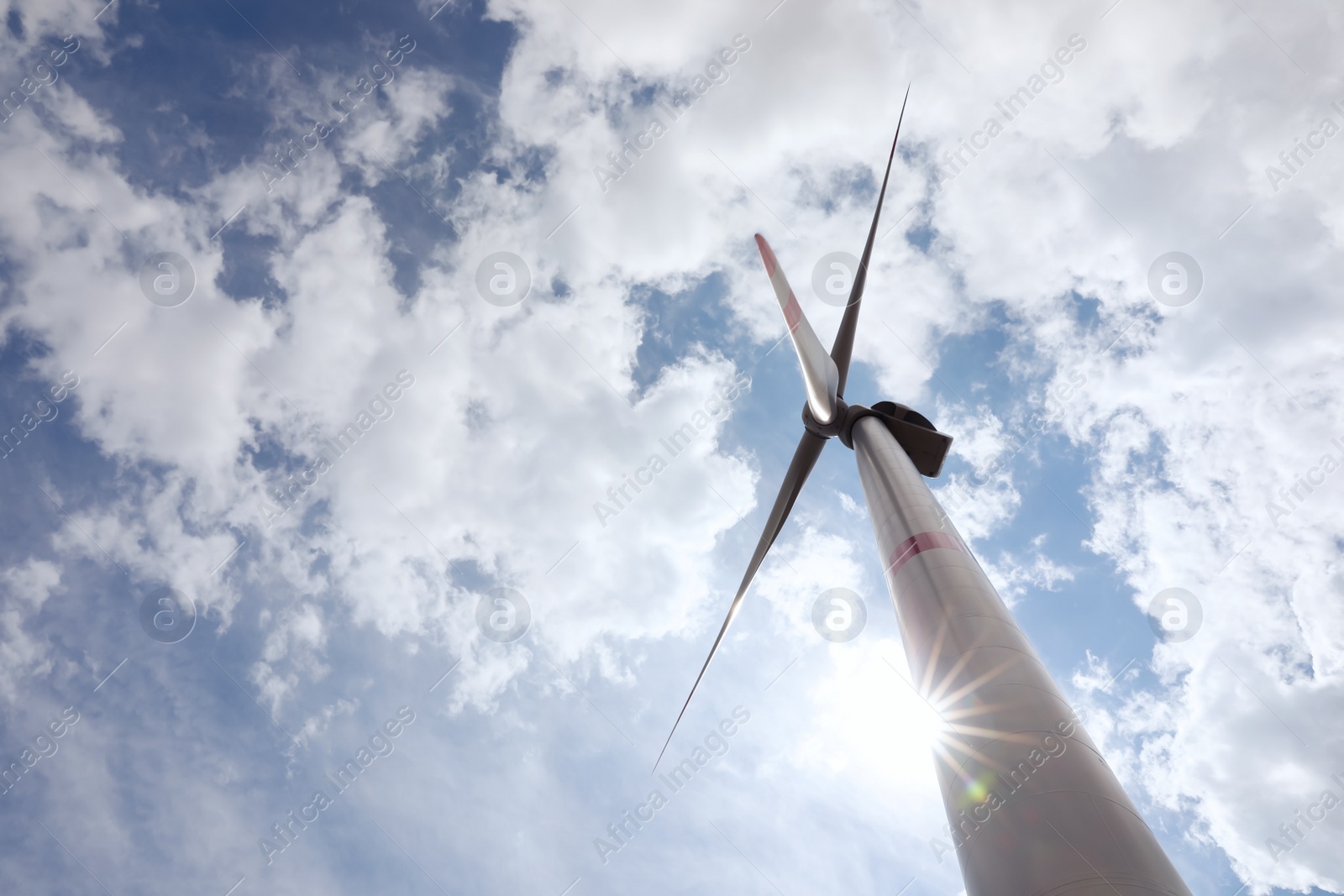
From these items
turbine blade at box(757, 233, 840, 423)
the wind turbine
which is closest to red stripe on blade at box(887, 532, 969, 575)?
the wind turbine

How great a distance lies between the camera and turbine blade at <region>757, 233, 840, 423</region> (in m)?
17.6

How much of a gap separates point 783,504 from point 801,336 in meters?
7.97

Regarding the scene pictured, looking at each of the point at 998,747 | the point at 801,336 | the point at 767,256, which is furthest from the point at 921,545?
the point at 767,256

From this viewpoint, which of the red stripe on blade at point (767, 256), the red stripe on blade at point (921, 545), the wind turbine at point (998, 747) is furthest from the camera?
the red stripe on blade at point (767, 256)

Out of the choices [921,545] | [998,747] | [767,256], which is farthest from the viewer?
[767,256]

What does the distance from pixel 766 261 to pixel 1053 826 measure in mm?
14316

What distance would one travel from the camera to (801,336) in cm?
1762

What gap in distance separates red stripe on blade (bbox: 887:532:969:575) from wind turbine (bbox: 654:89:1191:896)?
3 centimetres

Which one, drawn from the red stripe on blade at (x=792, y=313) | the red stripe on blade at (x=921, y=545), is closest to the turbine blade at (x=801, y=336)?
the red stripe on blade at (x=792, y=313)

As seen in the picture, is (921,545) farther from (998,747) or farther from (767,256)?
(767,256)

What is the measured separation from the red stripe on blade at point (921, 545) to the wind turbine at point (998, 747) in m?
0.03

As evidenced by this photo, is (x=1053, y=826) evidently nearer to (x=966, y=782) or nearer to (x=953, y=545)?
(x=966, y=782)

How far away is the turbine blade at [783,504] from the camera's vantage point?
75.8 feet

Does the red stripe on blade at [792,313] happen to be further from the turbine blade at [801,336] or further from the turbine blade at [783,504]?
the turbine blade at [783,504]
